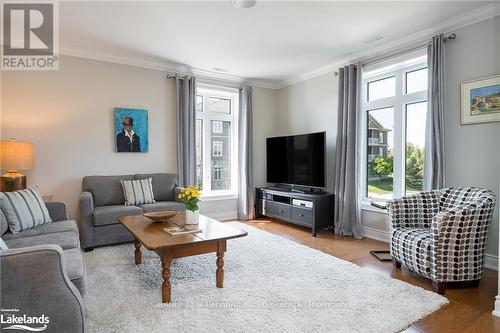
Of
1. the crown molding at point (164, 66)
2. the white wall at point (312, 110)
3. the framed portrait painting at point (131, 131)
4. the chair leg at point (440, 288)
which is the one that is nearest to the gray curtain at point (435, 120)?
the chair leg at point (440, 288)

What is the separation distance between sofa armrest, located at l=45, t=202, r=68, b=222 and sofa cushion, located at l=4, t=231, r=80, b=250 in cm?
66

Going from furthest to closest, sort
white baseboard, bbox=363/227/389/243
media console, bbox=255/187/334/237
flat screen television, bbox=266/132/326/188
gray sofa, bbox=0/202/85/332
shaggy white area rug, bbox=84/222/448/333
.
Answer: flat screen television, bbox=266/132/326/188, media console, bbox=255/187/334/237, white baseboard, bbox=363/227/389/243, shaggy white area rug, bbox=84/222/448/333, gray sofa, bbox=0/202/85/332

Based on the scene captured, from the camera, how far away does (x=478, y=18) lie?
10.2 feet

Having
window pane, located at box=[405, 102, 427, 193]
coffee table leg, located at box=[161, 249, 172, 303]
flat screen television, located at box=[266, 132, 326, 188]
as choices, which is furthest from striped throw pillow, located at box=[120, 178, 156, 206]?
window pane, located at box=[405, 102, 427, 193]

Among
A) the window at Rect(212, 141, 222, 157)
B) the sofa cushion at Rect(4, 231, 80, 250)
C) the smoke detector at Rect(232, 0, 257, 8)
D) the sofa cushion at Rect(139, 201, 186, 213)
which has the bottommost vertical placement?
the sofa cushion at Rect(4, 231, 80, 250)

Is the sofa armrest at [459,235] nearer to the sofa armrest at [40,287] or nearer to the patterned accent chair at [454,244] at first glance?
the patterned accent chair at [454,244]

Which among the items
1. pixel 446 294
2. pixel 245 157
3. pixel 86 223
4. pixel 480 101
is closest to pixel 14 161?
pixel 86 223

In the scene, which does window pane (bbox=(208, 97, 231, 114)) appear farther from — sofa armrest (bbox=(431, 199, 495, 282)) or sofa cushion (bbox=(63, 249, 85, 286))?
sofa armrest (bbox=(431, 199, 495, 282))

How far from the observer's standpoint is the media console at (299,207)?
4430 mm

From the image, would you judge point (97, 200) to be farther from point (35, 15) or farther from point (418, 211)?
point (418, 211)

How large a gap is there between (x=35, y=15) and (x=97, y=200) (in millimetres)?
2298

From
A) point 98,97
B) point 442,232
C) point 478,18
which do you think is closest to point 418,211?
point 442,232

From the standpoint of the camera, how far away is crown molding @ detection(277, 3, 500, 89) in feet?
10.0

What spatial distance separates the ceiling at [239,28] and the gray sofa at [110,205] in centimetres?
186
